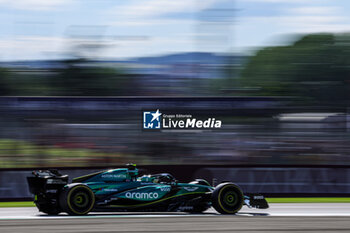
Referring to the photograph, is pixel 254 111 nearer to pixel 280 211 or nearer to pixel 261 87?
pixel 261 87

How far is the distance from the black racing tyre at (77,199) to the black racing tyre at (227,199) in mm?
2372

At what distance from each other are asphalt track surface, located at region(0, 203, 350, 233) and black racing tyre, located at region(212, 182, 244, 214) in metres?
0.23

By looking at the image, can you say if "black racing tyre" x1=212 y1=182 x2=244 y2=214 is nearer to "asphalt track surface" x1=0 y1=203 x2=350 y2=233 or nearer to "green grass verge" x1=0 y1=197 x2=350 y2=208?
"asphalt track surface" x1=0 y1=203 x2=350 y2=233

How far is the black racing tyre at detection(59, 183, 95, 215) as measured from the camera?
10.2 meters

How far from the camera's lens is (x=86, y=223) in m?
8.88

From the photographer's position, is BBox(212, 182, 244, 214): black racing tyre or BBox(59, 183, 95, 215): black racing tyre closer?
BBox(59, 183, 95, 215): black racing tyre

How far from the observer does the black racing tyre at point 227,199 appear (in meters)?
10.9

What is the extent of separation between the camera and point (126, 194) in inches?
419

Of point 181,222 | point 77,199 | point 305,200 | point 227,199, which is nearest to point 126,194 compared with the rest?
point 77,199

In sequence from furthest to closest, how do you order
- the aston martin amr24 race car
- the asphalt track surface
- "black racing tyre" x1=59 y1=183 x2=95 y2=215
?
the aston martin amr24 race car
"black racing tyre" x1=59 y1=183 x2=95 y2=215
the asphalt track surface

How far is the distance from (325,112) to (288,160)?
4.61m

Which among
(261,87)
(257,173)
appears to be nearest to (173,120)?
(257,173)

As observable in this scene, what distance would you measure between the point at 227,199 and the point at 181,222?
81.1 inches

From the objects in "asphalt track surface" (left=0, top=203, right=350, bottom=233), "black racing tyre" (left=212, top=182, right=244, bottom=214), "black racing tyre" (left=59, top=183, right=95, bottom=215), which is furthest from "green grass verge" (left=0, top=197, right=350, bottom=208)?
"black racing tyre" (left=59, top=183, right=95, bottom=215)
